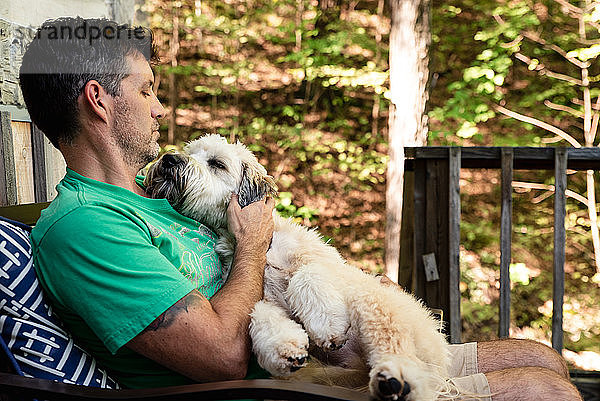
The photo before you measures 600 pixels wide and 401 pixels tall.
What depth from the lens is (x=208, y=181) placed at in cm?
214

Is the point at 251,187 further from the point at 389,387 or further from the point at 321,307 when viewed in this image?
the point at 389,387

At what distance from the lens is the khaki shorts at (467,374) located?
6.00 feet

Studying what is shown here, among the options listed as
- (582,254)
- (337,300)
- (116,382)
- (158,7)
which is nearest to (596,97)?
(582,254)

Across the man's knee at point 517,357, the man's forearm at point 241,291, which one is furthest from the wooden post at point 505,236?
the man's forearm at point 241,291

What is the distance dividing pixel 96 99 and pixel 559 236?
282cm

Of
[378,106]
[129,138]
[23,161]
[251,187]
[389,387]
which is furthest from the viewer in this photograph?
[378,106]

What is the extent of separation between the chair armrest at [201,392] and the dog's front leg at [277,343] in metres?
0.09

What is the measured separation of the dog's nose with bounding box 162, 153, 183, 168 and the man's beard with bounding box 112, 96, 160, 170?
0.76 feet

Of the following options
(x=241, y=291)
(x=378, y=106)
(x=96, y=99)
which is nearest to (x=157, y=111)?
(x=96, y=99)

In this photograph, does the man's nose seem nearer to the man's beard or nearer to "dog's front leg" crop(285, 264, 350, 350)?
the man's beard

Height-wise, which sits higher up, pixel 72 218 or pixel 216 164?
pixel 216 164

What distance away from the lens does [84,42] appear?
1.75 metres

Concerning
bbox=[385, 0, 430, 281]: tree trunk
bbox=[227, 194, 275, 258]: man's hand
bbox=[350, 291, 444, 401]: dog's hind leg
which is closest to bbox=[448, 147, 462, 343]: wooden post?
bbox=[227, 194, 275, 258]: man's hand

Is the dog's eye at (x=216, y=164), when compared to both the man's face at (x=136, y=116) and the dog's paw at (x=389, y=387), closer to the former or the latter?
the man's face at (x=136, y=116)
